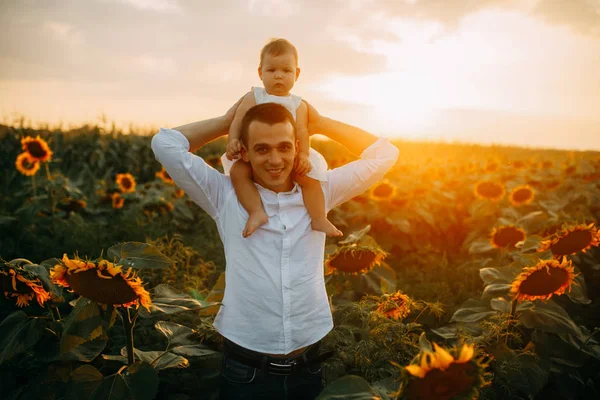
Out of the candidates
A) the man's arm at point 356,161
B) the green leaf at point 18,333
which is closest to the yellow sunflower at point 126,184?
the green leaf at point 18,333

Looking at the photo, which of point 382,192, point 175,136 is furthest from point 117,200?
point 175,136

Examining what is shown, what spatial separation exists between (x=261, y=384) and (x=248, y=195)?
0.82m

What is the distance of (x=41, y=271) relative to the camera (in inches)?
74.0

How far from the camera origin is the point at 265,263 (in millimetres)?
1924

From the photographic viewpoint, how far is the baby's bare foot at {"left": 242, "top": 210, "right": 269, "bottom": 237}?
1.87 m

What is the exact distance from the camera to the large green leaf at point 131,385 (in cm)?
171

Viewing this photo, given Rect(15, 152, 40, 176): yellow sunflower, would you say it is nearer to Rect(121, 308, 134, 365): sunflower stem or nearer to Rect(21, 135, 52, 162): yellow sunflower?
Rect(21, 135, 52, 162): yellow sunflower

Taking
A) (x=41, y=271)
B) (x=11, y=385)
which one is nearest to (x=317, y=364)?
(x=41, y=271)

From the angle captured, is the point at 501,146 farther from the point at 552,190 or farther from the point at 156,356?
the point at 156,356

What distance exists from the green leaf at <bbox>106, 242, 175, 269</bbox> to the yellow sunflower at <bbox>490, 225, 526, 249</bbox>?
3100 millimetres

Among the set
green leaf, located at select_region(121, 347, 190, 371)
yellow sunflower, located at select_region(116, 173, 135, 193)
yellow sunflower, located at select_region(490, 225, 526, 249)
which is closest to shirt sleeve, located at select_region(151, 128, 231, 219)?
green leaf, located at select_region(121, 347, 190, 371)

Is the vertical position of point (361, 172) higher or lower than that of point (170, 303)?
higher

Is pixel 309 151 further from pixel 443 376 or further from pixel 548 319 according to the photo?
pixel 548 319

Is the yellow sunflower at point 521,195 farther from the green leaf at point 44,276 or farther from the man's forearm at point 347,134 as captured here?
the green leaf at point 44,276
